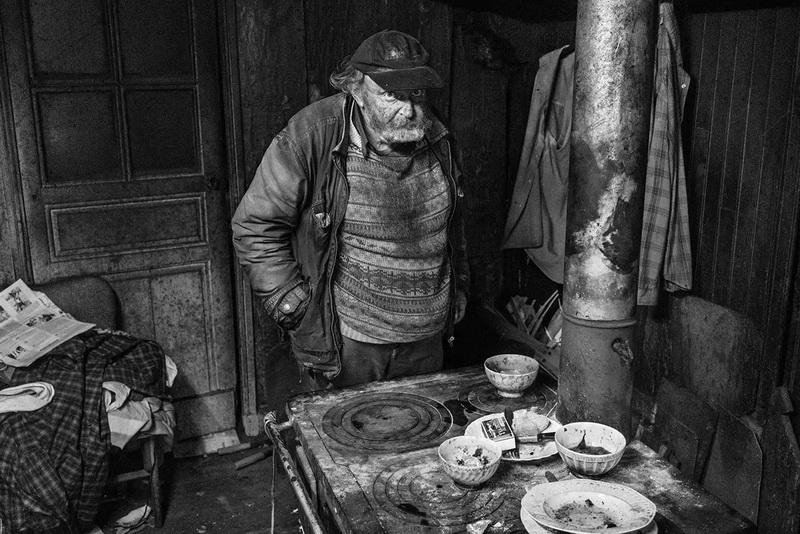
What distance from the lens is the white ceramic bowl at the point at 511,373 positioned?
2537 mm

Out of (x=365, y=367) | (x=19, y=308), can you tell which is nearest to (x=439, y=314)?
(x=365, y=367)

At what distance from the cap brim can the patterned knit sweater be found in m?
0.32

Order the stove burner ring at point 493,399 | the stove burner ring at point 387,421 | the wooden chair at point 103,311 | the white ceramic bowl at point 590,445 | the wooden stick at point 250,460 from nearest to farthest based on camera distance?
1. the white ceramic bowl at point 590,445
2. the stove burner ring at point 387,421
3. the stove burner ring at point 493,399
4. the wooden chair at point 103,311
5. the wooden stick at point 250,460

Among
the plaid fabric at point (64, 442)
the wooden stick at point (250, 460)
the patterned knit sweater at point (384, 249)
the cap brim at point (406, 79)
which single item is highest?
the cap brim at point (406, 79)

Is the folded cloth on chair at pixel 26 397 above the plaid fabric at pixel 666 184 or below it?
below

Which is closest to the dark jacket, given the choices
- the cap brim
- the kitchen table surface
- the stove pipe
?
the cap brim

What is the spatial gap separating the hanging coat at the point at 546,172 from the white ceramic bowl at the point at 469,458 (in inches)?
82.9

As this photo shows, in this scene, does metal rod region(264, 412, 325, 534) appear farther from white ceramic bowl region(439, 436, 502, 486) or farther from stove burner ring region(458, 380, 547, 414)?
stove burner ring region(458, 380, 547, 414)

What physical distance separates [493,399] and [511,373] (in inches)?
4.3

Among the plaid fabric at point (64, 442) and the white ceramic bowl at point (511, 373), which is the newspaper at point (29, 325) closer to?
the plaid fabric at point (64, 442)

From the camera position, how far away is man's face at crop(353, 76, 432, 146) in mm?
2861

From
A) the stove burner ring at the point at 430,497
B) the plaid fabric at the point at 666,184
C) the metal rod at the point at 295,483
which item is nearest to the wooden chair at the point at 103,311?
the metal rod at the point at 295,483

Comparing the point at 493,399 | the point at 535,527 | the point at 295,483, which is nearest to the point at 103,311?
the point at 295,483

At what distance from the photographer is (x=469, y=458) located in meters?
2.08
